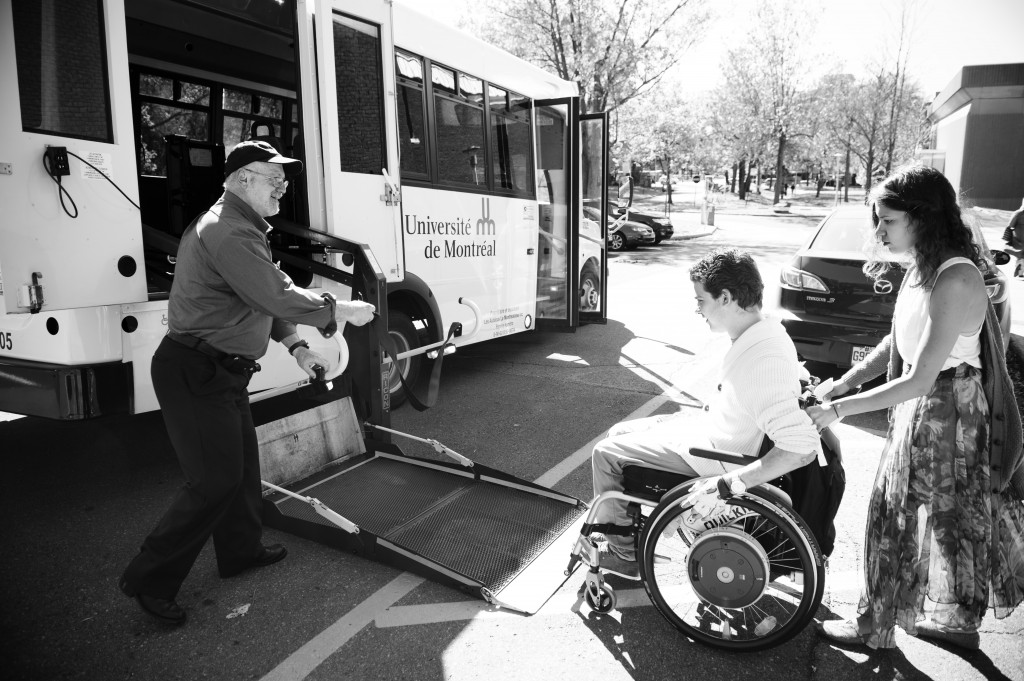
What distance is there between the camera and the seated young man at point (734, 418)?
2.42 m

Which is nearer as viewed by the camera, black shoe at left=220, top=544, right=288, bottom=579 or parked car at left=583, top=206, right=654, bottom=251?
black shoe at left=220, top=544, right=288, bottom=579

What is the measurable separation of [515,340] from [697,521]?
650cm

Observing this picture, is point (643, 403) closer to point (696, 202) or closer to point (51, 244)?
point (51, 244)

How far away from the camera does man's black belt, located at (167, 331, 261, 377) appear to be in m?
2.93

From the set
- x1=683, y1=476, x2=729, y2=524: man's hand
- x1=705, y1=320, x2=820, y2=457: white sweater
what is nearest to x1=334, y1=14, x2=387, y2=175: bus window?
x1=705, y1=320, x2=820, y2=457: white sweater

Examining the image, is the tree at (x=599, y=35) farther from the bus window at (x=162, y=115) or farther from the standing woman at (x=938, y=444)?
the standing woman at (x=938, y=444)

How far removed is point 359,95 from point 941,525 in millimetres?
4133

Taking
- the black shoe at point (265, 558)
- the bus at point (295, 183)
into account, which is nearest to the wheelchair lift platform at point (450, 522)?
the black shoe at point (265, 558)

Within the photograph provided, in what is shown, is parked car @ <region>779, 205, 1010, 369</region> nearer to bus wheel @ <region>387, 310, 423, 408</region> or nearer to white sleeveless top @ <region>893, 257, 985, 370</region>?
bus wheel @ <region>387, 310, 423, 408</region>

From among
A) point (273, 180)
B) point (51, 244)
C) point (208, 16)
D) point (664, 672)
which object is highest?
point (208, 16)

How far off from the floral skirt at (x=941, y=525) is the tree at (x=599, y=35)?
22.2 metres

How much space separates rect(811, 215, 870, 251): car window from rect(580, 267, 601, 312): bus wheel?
3.03m

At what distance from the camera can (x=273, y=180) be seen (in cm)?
307

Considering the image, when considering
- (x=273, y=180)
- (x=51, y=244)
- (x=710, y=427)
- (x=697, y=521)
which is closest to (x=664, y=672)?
(x=697, y=521)
